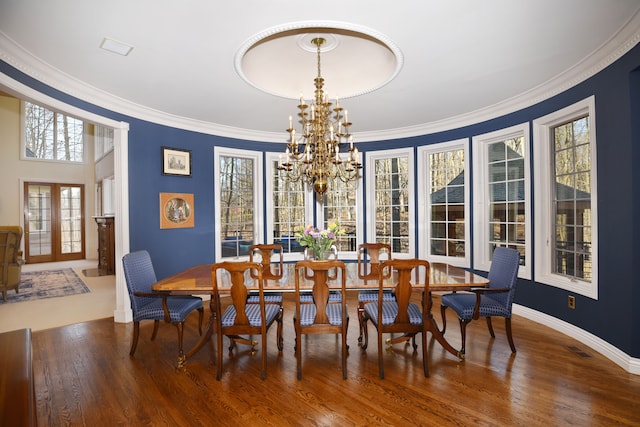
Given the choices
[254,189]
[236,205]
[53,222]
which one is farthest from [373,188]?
[53,222]

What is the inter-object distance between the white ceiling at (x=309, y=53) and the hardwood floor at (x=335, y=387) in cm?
Result: 255

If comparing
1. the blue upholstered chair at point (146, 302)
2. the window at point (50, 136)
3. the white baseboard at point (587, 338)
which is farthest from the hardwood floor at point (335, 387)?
the window at point (50, 136)

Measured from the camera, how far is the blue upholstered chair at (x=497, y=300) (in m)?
2.77

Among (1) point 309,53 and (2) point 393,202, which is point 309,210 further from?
(1) point 309,53

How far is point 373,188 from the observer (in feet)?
17.9

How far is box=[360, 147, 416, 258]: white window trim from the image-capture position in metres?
5.15

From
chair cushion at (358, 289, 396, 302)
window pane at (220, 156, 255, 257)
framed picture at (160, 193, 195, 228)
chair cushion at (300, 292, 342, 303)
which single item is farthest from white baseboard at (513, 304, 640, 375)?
framed picture at (160, 193, 195, 228)

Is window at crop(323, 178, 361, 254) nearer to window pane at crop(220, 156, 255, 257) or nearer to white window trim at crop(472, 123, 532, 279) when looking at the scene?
window pane at crop(220, 156, 255, 257)

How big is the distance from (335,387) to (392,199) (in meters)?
3.51

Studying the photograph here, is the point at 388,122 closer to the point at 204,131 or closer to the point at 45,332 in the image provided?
the point at 204,131

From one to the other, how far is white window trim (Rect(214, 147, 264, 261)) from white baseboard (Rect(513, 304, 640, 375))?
150 inches

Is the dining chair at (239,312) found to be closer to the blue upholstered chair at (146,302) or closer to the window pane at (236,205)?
the blue upholstered chair at (146,302)

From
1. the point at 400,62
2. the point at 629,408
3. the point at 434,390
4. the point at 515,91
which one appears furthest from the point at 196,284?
the point at 515,91

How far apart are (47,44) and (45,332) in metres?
2.93
